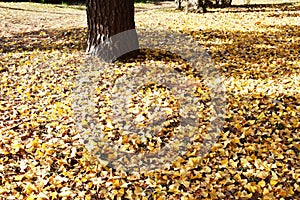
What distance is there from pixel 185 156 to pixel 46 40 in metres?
5.28

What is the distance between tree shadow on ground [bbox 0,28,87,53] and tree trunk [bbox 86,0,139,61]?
105 centimetres

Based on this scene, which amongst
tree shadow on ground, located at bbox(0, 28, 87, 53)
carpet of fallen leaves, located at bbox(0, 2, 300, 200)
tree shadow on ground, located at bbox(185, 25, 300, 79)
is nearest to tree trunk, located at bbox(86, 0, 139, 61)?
carpet of fallen leaves, located at bbox(0, 2, 300, 200)

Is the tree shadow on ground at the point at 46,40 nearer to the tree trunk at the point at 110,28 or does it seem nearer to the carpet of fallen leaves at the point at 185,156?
the carpet of fallen leaves at the point at 185,156

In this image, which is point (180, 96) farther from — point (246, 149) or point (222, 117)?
point (246, 149)

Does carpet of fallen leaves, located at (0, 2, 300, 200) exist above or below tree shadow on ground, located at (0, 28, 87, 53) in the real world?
below

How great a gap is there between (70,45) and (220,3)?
7.17m

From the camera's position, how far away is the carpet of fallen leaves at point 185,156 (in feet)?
11.1

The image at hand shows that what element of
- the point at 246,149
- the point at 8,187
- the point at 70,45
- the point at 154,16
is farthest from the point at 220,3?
the point at 8,187

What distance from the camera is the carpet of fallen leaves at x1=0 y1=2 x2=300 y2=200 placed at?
3.37 metres

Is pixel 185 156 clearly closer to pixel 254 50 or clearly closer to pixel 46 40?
pixel 254 50

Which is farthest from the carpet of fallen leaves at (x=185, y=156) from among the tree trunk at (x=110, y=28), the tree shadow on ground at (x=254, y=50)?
the tree trunk at (x=110, y=28)

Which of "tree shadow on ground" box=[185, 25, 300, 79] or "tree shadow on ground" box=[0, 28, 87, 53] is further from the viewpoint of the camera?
"tree shadow on ground" box=[0, 28, 87, 53]

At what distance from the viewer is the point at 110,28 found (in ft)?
19.3

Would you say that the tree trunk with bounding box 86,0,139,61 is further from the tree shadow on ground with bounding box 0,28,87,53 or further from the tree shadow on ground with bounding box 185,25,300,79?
the tree shadow on ground with bounding box 185,25,300,79
